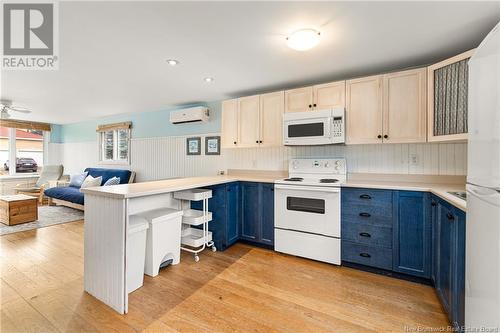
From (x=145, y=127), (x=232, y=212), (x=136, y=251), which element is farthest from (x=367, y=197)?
(x=145, y=127)

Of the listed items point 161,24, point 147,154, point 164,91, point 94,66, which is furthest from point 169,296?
point 147,154

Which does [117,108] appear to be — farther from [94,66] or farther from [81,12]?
[81,12]

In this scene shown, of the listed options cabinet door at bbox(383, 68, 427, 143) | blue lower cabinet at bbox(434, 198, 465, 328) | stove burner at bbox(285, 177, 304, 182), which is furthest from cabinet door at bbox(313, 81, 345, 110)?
blue lower cabinet at bbox(434, 198, 465, 328)

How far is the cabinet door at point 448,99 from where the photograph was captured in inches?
74.3

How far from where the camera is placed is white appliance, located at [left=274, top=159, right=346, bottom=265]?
2469mm

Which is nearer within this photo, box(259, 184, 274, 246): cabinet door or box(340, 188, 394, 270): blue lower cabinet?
box(340, 188, 394, 270): blue lower cabinet

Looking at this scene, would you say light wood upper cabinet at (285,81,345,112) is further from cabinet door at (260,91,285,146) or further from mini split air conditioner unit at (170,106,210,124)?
mini split air conditioner unit at (170,106,210,124)

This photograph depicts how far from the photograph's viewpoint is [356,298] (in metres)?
1.92

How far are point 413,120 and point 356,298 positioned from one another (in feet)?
5.99

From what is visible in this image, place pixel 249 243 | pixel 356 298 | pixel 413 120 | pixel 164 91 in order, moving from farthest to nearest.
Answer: pixel 164 91 → pixel 249 243 → pixel 413 120 → pixel 356 298

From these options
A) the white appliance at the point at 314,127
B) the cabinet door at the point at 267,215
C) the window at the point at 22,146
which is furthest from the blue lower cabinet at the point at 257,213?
the window at the point at 22,146

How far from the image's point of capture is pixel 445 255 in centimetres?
166

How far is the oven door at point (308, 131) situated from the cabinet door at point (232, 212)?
0.93m

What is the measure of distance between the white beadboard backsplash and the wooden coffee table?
1.78 metres
